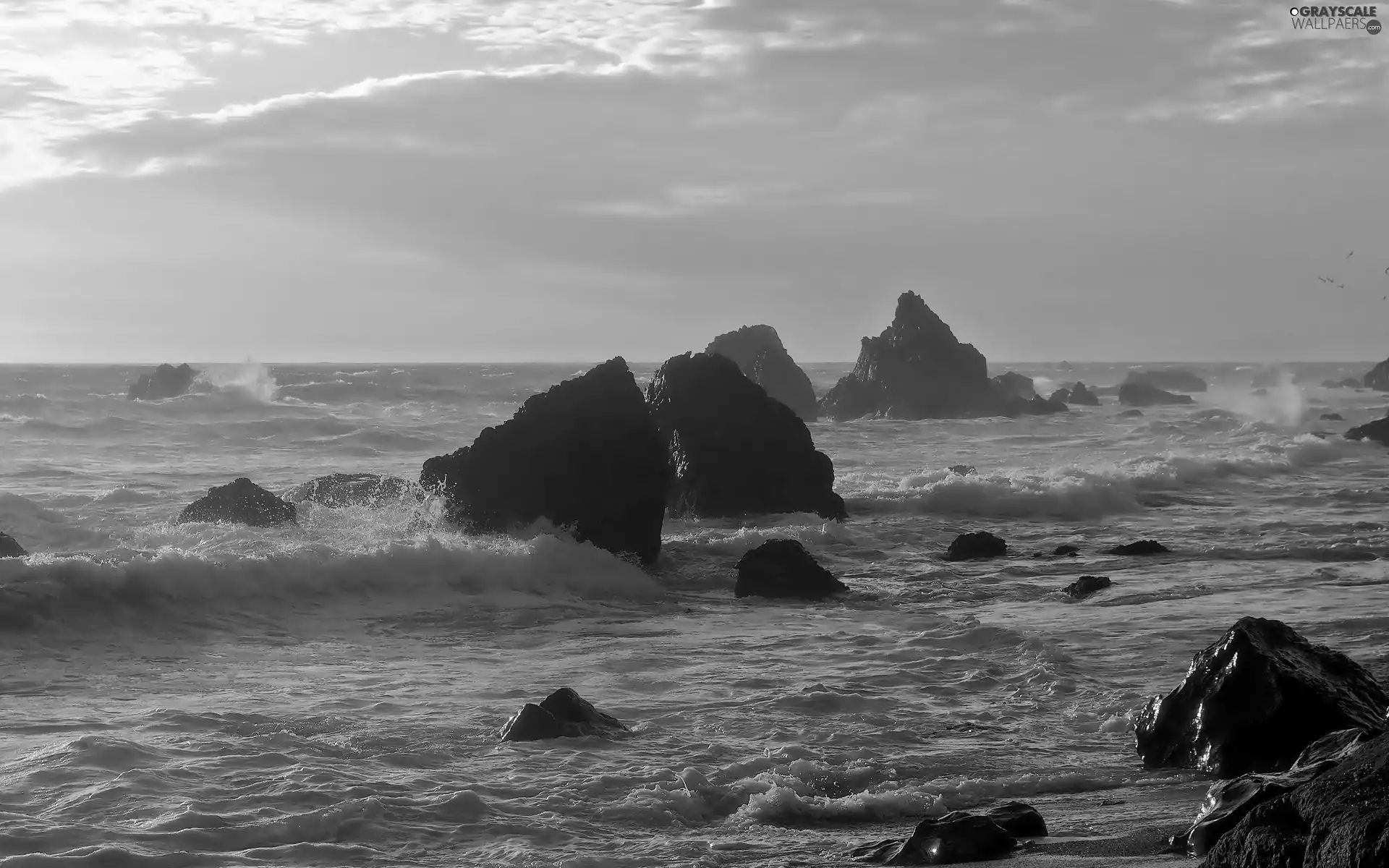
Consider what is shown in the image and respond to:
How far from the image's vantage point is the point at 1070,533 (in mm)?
23969

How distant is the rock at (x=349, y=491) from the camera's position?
2214 centimetres

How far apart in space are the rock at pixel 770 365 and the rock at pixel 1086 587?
41.5m

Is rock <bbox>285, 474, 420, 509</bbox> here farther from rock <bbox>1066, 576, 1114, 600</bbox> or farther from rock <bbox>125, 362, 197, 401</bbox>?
rock <bbox>125, 362, 197, 401</bbox>

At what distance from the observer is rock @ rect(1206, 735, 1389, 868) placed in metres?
4.29

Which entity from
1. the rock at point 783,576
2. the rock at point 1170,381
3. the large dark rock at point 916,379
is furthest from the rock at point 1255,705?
the rock at point 1170,381

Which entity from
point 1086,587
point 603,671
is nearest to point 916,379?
point 1086,587

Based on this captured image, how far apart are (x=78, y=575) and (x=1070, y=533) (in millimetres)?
17073

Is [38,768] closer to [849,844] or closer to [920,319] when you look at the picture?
[849,844]

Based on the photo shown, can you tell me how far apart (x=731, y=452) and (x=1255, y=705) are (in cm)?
1739

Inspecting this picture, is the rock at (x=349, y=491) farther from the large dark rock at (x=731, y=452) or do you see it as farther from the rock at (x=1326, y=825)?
the rock at (x=1326, y=825)

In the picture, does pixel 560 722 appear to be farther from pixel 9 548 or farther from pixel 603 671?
pixel 9 548

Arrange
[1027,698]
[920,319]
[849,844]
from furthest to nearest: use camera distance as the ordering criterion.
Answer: [920,319] < [1027,698] < [849,844]

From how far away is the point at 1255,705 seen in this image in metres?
8.27

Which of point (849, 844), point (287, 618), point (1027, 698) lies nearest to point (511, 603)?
point (287, 618)
